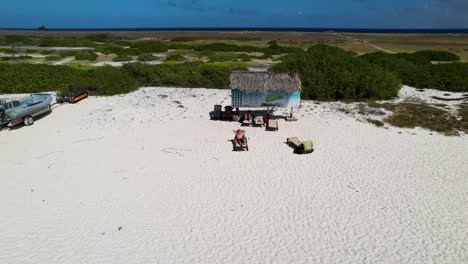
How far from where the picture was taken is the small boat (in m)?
17.4

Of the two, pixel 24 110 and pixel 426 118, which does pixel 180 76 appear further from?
pixel 426 118

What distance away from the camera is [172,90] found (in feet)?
89.5

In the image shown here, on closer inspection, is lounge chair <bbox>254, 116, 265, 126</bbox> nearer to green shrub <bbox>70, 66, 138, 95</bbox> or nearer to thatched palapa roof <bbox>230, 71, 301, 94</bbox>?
thatched palapa roof <bbox>230, 71, 301, 94</bbox>

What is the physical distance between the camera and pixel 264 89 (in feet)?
58.1

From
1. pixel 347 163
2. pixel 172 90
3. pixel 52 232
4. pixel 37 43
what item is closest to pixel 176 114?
pixel 172 90

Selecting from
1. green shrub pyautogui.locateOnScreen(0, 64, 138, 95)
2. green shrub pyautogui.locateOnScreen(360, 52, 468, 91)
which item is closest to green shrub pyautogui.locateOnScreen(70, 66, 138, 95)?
green shrub pyautogui.locateOnScreen(0, 64, 138, 95)

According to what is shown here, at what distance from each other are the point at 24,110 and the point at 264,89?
12295mm

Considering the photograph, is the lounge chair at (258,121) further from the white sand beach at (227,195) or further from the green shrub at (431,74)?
the green shrub at (431,74)

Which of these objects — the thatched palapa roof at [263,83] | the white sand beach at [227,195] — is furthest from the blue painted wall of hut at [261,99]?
the white sand beach at [227,195]

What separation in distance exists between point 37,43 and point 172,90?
49.5 metres

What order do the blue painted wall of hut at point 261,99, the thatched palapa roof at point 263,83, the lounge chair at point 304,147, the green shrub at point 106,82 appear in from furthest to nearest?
1. the green shrub at point 106,82
2. the blue painted wall of hut at point 261,99
3. the thatched palapa roof at point 263,83
4. the lounge chair at point 304,147

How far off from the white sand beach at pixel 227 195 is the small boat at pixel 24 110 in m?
0.64

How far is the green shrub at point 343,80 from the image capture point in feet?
78.8

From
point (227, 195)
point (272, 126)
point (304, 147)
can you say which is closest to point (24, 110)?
point (272, 126)
